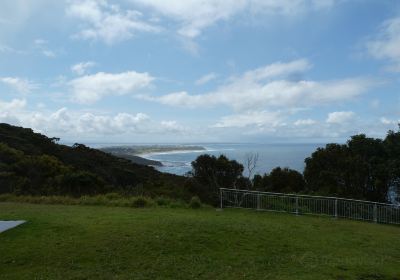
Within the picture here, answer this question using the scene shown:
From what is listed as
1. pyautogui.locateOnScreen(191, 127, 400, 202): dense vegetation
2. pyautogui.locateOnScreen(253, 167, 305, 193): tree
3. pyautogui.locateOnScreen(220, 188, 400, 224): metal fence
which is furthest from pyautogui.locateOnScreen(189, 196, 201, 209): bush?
pyautogui.locateOnScreen(253, 167, 305, 193): tree

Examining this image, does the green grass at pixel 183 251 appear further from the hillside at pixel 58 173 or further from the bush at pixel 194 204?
the hillside at pixel 58 173

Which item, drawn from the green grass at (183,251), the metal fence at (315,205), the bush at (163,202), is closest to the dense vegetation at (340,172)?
the metal fence at (315,205)

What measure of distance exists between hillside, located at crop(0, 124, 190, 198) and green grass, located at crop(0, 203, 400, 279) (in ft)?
27.2

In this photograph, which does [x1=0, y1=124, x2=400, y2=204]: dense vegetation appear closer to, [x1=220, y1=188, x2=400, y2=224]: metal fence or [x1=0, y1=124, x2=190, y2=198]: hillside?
[x1=0, y1=124, x2=190, y2=198]: hillside

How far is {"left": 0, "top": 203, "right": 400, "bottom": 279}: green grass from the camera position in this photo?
7.04 m

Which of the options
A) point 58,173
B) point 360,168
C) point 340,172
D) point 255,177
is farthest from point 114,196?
point 255,177

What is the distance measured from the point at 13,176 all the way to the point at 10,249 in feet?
49.6

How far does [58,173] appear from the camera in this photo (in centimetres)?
2592

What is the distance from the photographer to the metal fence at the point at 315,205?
52.4 ft

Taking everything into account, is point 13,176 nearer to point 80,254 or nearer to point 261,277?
point 80,254

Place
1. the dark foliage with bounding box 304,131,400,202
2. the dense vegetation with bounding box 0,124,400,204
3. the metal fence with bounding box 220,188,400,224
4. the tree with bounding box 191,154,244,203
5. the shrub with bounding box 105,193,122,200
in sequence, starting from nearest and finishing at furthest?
1. the metal fence with bounding box 220,188,400,224
2. the shrub with bounding box 105,193,122,200
3. the dense vegetation with bounding box 0,124,400,204
4. the dark foliage with bounding box 304,131,400,202
5. the tree with bounding box 191,154,244,203

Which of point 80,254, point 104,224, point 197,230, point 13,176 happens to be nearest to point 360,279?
point 197,230

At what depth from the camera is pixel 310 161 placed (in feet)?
95.1

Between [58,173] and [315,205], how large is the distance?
16.0 meters
